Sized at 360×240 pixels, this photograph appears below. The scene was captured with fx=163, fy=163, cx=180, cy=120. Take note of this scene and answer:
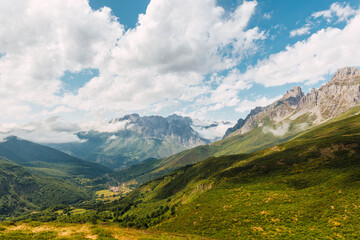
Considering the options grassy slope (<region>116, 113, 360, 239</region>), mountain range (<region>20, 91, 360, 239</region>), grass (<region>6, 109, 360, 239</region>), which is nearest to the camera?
grass (<region>6, 109, 360, 239</region>)

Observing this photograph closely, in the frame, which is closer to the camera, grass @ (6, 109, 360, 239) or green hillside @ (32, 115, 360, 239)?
grass @ (6, 109, 360, 239)

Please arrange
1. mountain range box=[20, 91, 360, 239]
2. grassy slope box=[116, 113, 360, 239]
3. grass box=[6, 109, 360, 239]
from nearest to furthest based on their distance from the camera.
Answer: grass box=[6, 109, 360, 239], mountain range box=[20, 91, 360, 239], grassy slope box=[116, 113, 360, 239]

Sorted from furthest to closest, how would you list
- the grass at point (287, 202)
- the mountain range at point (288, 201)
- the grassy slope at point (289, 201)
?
the grassy slope at point (289, 201) < the mountain range at point (288, 201) < the grass at point (287, 202)

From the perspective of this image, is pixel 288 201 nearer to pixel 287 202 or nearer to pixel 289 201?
pixel 289 201

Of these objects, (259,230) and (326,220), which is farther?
(259,230)

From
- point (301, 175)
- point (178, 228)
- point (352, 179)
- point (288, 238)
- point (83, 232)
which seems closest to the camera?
point (83, 232)

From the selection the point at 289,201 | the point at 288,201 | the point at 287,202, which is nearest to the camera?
the point at 287,202

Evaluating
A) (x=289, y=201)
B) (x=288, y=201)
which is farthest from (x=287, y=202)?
(x=289, y=201)

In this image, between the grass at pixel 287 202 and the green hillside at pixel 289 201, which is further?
the green hillside at pixel 289 201

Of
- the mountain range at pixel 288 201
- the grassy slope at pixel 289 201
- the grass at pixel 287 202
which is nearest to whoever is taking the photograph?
the grass at pixel 287 202

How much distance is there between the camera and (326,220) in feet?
189

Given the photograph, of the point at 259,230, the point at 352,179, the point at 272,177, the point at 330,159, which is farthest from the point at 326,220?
the point at 330,159

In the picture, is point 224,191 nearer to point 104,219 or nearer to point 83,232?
point 83,232

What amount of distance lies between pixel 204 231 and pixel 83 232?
2070 inches
